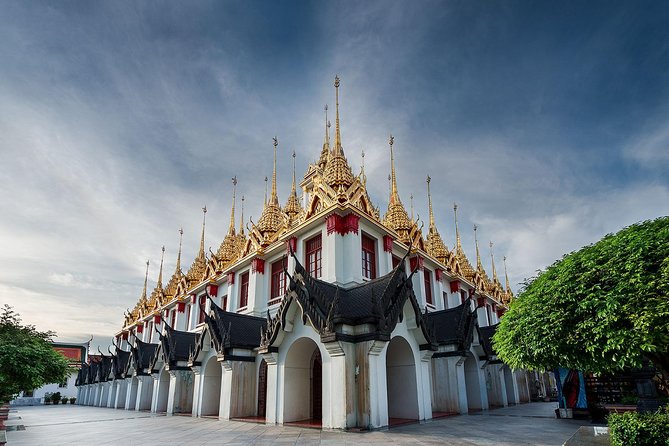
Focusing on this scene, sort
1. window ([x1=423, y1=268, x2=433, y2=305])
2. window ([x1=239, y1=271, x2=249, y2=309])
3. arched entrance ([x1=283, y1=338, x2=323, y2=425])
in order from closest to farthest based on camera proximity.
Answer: arched entrance ([x1=283, y1=338, x2=323, y2=425]) < window ([x1=239, y1=271, x2=249, y2=309]) < window ([x1=423, y1=268, x2=433, y2=305])

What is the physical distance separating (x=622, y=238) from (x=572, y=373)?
10257 millimetres

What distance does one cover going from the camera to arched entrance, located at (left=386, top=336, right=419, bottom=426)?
1505 centimetres

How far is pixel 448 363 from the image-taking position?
18.3 meters

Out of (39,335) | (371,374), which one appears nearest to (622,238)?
(371,374)

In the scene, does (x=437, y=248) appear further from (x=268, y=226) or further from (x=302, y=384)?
(x=302, y=384)

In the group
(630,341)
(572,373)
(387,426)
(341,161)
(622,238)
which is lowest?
(387,426)

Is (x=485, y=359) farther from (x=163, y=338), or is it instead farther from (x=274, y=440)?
(x=163, y=338)

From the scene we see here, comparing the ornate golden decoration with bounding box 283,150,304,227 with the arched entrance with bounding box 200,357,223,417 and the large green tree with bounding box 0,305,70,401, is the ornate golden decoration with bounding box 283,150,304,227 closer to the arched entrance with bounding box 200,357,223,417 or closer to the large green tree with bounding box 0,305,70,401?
the arched entrance with bounding box 200,357,223,417

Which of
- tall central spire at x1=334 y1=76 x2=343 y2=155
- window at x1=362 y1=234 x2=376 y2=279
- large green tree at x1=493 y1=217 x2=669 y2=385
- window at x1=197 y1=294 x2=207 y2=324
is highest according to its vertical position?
tall central spire at x1=334 y1=76 x2=343 y2=155

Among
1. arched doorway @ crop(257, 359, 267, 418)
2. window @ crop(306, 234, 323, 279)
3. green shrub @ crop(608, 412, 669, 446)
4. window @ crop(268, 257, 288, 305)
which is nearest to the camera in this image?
green shrub @ crop(608, 412, 669, 446)

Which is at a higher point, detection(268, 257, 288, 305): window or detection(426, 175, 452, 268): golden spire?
detection(426, 175, 452, 268): golden spire

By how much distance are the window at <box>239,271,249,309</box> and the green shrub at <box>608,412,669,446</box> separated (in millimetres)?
19830

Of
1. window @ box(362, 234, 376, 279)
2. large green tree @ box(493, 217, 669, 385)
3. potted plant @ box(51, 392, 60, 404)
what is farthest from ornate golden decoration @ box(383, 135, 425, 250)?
potted plant @ box(51, 392, 60, 404)

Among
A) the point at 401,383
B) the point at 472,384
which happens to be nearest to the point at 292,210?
the point at 401,383
